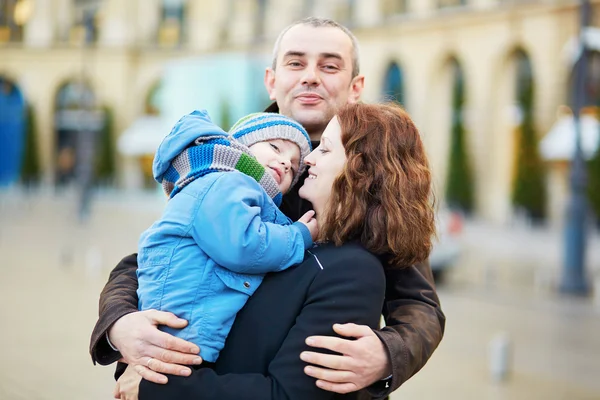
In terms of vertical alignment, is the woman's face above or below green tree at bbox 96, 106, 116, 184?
above

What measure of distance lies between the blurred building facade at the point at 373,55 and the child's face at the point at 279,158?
15342 mm

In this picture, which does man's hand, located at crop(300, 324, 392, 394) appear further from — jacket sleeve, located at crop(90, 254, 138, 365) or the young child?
jacket sleeve, located at crop(90, 254, 138, 365)

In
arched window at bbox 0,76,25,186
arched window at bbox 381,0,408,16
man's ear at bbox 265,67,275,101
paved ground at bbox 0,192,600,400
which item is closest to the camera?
man's ear at bbox 265,67,275,101

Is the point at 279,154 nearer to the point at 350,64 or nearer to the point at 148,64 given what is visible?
the point at 350,64

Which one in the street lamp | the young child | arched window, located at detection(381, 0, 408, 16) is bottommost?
the street lamp

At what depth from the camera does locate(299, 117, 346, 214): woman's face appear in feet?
8.53

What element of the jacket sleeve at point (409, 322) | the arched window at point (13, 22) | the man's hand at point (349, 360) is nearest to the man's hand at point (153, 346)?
the man's hand at point (349, 360)

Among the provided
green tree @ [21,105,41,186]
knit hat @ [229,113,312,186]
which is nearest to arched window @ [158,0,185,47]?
green tree @ [21,105,41,186]

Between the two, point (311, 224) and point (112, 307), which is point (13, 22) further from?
point (311, 224)

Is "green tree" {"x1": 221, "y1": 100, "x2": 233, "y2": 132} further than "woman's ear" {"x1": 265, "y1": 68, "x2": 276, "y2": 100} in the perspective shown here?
Yes

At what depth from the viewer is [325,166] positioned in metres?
2.62

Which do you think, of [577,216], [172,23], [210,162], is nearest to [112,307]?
[210,162]

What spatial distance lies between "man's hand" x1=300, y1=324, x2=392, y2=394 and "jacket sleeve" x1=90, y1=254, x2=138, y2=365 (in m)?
0.68

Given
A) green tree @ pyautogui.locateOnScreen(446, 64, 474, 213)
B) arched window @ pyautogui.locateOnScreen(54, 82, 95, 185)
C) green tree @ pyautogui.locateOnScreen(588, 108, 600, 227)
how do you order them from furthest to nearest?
1. arched window @ pyautogui.locateOnScreen(54, 82, 95, 185)
2. green tree @ pyautogui.locateOnScreen(446, 64, 474, 213)
3. green tree @ pyautogui.locateOnScreen(588, 108, 600, 227)
